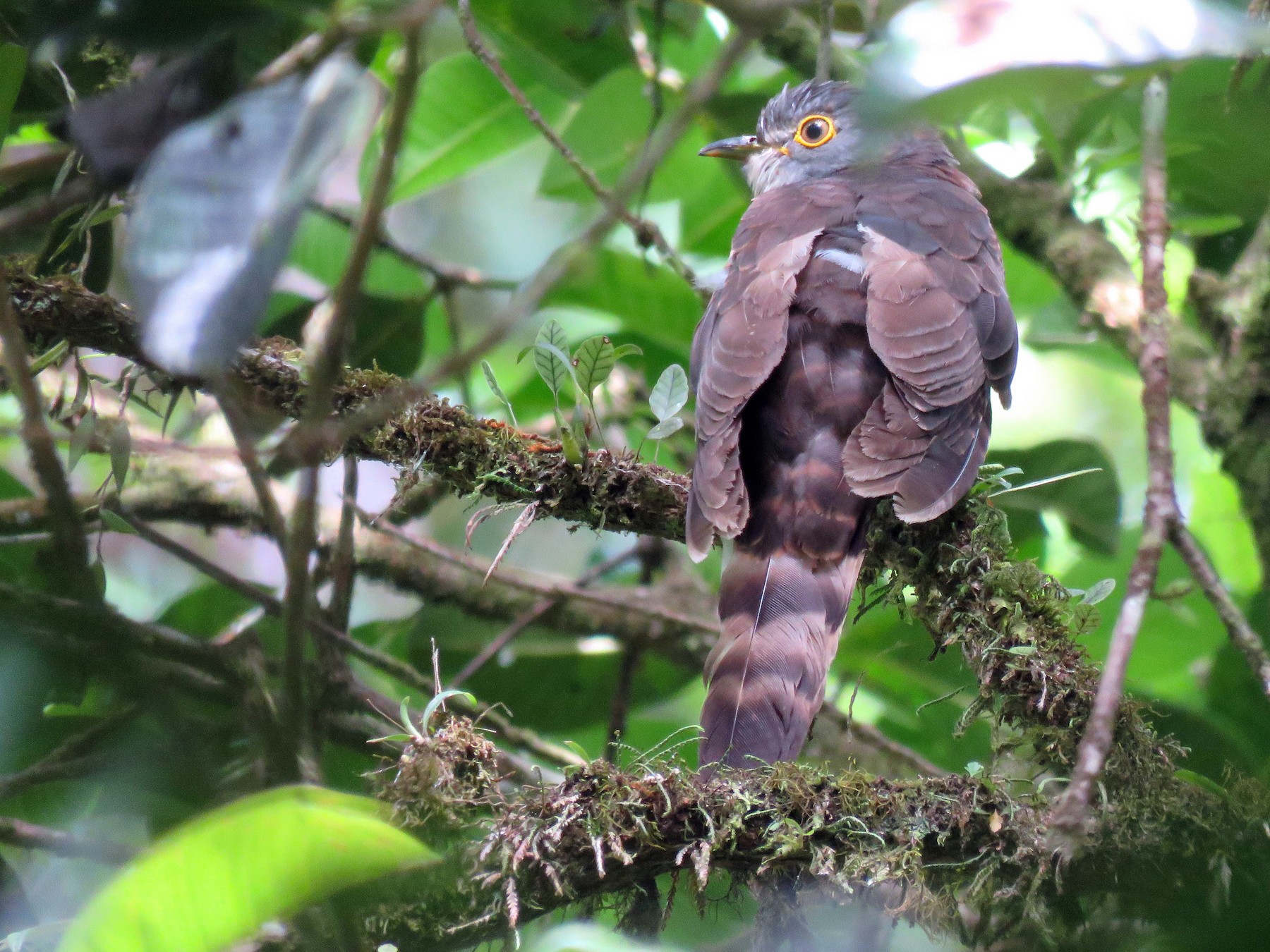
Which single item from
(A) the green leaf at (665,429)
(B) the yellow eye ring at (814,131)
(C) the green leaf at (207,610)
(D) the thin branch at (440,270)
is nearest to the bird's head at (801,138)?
(B) the yellow eye ring at (814,131)

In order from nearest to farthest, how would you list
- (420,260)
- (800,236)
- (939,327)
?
(939,327) → (800,236) → (420,260)

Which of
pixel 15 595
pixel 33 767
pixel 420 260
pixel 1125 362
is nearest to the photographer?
pixel 15 595

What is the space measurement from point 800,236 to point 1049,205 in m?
1.54

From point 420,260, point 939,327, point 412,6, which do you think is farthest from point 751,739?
point 420,260

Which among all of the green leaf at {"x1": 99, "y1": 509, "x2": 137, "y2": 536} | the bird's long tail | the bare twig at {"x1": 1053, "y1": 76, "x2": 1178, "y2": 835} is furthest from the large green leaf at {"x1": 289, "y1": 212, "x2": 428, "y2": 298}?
the bare twig at {"x1": 1053, "y1": 76, "x2": 1178, "y2": 835}

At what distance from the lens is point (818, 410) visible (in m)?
3.65

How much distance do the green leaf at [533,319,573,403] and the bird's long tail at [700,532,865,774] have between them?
85 cm

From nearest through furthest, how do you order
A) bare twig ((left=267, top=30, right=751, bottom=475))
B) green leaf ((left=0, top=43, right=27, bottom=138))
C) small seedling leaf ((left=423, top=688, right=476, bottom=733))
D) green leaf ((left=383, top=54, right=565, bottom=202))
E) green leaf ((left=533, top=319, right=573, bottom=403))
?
bare twig ((left=267, top=30, right=751, bottom=475)), small seedling leaf ((left=423, top=688, right=476, bottom=733)), green leaf ((left=0, top=43, right=27, bottom=138)), green leaf ((left=533, top=319, right=573, bottom=403)), green leaf ((left=383, top=54, right=565, bottom=202))

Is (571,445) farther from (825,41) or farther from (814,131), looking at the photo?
(814,131)

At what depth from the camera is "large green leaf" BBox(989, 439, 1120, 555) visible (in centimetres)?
444

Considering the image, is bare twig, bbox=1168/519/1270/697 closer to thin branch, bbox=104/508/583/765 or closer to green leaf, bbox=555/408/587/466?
green leaf, bbox=555/408/587/466

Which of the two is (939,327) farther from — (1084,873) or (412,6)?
(412,6)

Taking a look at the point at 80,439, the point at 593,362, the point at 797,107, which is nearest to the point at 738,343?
the point at 593,362

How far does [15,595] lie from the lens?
8.86 ft
